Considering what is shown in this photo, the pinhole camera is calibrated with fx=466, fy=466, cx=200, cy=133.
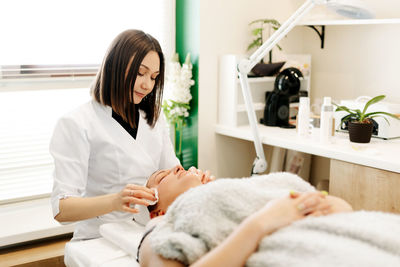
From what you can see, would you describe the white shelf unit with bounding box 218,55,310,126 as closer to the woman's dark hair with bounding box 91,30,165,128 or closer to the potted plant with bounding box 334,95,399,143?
the potted plant with bounding box 334,95,399,143

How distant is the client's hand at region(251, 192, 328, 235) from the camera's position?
99 cm

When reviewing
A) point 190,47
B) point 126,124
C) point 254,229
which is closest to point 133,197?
point 126,124

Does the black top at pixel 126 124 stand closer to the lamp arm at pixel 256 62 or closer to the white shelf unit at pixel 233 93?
the lamp arm at pixel 256 62

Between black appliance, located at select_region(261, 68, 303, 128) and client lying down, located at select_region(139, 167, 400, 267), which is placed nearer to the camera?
client lying down, located at select_region(139, 167, 400, 267)

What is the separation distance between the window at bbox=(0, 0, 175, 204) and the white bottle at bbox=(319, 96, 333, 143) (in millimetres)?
1108

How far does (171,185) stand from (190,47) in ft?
4.36

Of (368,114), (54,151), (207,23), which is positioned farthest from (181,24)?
(54,151)

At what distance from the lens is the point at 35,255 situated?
7.00 feet

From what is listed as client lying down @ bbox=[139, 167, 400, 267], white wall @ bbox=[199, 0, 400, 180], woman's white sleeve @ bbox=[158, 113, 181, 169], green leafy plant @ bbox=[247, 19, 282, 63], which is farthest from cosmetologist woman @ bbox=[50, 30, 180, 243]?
green leafy plant @ bbox=[247, 19, 282, 63]

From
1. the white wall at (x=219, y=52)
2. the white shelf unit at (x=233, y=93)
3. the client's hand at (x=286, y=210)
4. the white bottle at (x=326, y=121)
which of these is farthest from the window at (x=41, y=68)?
the client's hand at (x=286, y=210)

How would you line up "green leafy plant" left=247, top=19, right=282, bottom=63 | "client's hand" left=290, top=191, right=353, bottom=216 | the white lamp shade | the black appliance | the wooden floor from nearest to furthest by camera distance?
1. "client's hand" left=290, top=191, right=353, bottom=216
2. the wooden floor
3. the white lamp shade
4. the black appliance
5. "green leafy plant" left=247, top=19, right=282, bottom=63

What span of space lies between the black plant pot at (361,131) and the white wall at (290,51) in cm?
48

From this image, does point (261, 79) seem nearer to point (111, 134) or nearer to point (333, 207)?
point (111, 134)

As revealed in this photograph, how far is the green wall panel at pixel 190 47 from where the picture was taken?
256cm
